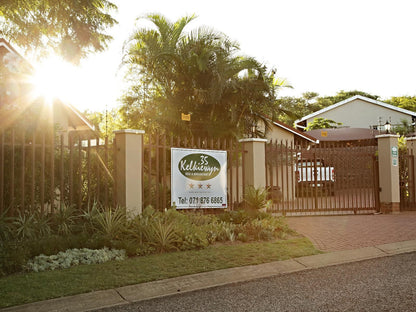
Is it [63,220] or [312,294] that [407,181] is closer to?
[312,294]

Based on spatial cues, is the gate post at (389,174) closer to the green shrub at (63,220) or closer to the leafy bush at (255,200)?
the leafy bush at (255,200)

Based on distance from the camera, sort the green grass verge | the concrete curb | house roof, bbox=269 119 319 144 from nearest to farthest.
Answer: the concrete curb → the green grass verge → house roof, bbox=269 119 319 144

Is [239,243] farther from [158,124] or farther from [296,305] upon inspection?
[158,124]

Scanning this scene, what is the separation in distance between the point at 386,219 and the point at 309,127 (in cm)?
2378

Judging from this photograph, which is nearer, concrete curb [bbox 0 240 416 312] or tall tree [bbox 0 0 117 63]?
concrete curb [bbox 0 240 416 312]

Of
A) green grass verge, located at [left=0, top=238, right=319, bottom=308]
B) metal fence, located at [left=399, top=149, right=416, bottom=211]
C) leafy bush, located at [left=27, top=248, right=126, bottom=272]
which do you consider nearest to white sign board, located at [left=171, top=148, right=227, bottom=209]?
green grass verge, located at [left=0, top=238, right=319, bottom=308]

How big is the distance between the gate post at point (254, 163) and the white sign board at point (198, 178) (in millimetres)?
829

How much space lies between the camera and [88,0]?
11141mm

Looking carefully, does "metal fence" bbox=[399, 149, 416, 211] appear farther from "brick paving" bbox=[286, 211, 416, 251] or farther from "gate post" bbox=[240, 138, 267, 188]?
"gate post" bbox=[240, 138, 267, 188]

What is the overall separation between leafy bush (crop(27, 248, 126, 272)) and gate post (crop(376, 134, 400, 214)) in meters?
9.27

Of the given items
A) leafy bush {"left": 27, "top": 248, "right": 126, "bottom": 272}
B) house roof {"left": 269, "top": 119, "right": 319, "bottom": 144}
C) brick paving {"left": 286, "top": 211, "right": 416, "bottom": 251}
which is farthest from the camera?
house roof {"left": 269, "top": 119, "right": 319, "bottom": 144}

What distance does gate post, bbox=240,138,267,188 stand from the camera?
11359mm

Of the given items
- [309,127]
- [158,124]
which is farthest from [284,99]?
[309,127]

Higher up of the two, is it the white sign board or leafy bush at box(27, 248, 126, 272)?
the white sign board
